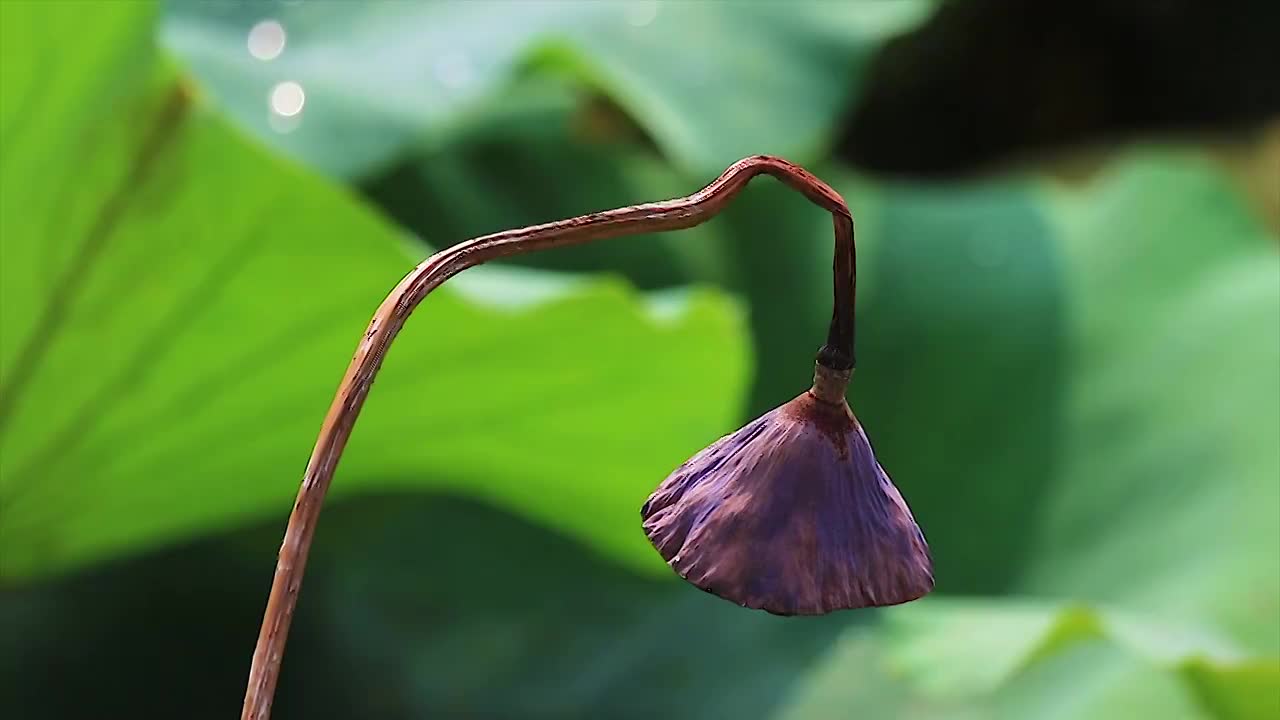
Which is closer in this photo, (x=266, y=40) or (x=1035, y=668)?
(x=1035, y=668)

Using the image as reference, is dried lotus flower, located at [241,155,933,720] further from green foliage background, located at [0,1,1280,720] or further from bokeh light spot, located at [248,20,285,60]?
bokeh light spot, located at [248,20,285,60]

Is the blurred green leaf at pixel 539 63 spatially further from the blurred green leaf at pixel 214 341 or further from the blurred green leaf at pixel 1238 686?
the blurred green leaf at pixel 1238 686

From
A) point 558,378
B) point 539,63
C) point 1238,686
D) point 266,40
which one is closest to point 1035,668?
point 1238,686

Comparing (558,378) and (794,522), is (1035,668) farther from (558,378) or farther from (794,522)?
(794,522)

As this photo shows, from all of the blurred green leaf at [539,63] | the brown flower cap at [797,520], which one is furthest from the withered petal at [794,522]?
the blurred green leaf at [539,63]

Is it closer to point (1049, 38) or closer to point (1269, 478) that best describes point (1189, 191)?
point (1269, 478)

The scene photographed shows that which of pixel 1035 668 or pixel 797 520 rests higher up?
pixel 797 520

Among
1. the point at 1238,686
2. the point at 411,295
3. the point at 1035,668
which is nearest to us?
the point at 411,295

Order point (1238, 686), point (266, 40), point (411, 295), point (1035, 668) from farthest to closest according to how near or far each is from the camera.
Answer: point (266, 40) < point (1035, 668) < point (1238, 686) < point (411, 295)
